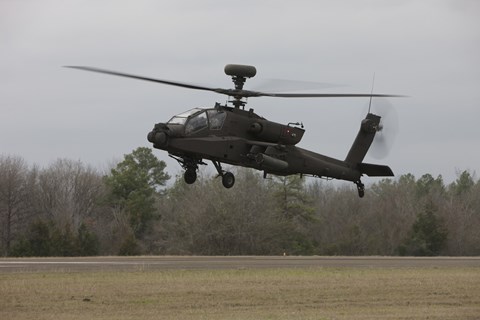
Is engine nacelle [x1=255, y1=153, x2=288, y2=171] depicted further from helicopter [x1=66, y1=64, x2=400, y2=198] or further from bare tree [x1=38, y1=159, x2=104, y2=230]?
bare tree [x1=38, y1=159, x2=104, y2=230]

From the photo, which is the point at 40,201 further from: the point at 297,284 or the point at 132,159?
the point at 297,284

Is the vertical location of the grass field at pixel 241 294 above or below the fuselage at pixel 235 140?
below

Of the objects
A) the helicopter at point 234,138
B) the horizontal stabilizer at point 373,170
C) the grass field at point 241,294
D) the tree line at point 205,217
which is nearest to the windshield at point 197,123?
the helicopter at point 234,138

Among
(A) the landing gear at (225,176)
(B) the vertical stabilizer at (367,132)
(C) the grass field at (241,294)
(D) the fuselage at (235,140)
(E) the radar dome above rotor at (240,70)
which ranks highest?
(E) the radar dome above rotor at (240,70)

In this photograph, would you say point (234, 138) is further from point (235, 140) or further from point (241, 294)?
point (241, 294)

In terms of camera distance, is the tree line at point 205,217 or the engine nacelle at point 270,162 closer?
the engine nacelle at point 270,162

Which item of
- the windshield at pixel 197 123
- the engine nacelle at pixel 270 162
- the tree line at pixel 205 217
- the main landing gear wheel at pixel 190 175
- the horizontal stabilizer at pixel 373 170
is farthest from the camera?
the tree line at pixel 205 217

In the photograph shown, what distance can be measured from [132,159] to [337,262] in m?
60.3

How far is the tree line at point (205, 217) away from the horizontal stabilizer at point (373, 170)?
3315 cm

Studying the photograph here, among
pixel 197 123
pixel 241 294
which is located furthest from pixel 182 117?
pixel 241 294

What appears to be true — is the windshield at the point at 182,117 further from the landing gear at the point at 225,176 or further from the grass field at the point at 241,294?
the grass field at the point at 241,294

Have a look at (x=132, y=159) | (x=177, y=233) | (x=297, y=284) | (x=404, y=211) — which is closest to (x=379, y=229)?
(x=404, y=211)

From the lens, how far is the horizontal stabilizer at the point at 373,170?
129 feet


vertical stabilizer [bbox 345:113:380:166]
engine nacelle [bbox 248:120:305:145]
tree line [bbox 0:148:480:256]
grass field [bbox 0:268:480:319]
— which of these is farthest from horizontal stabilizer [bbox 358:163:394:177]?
tree line [bbox 0:148:480:256]
